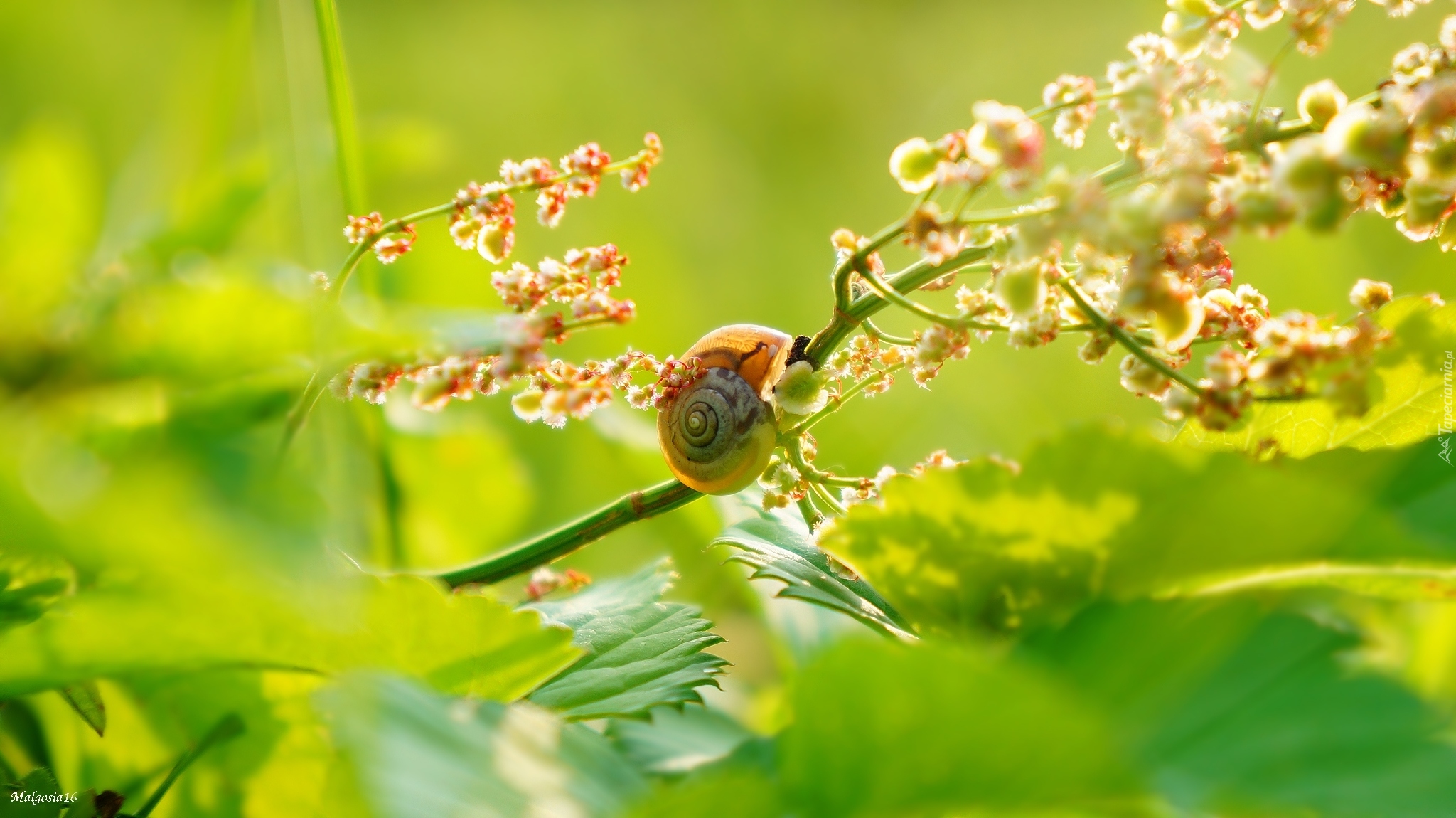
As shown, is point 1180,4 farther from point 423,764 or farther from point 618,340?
point 618,340

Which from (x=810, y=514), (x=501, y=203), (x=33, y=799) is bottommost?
(x=33, y=799)

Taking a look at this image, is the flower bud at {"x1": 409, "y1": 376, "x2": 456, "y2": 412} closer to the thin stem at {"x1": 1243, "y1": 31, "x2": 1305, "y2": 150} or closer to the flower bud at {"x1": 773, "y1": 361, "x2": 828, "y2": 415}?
the flower bud at {"x1": 773, "y1": 361, "x2": 828, "y2": 415}

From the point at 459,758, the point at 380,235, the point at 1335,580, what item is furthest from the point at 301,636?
the point at 1335,580

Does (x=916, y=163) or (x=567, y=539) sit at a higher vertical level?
(x=916, y=163)

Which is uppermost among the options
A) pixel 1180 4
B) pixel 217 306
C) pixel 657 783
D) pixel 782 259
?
pixel 782 259

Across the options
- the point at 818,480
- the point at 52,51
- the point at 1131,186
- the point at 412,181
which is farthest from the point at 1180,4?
the point at 52,51

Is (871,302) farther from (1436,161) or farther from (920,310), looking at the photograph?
(1436,161)
